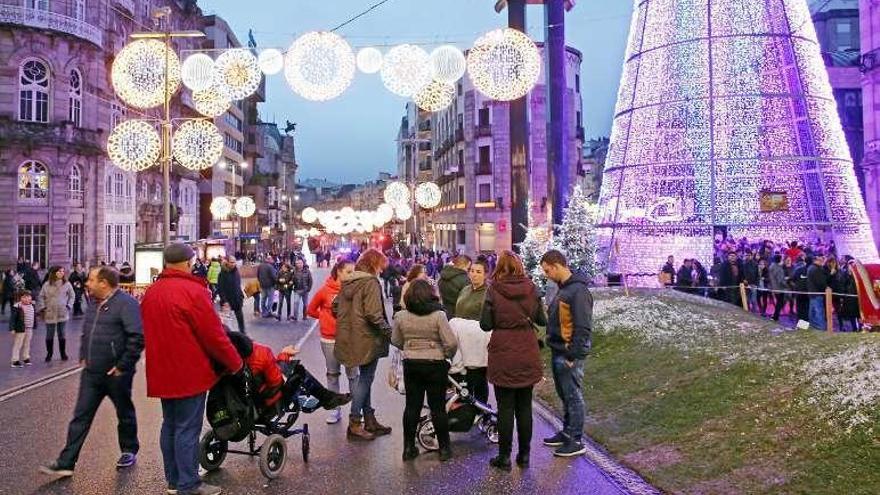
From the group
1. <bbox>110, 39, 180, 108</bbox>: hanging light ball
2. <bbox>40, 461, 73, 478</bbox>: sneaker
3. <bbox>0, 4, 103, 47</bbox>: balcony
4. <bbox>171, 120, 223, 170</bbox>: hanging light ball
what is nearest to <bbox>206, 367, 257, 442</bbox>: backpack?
<bbox>40, 461, 73, 478</bbox>: sneaker

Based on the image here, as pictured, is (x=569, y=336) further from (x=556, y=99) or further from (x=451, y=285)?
(x=556, y=99)

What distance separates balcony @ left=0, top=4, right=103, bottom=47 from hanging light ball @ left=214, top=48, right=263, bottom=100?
2075 cm

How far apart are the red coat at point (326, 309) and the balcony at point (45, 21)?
94.6ft

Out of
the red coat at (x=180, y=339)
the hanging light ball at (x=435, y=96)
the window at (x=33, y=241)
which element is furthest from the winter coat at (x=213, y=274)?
the red coat at (x=180, y=339)

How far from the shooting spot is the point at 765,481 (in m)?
5.59

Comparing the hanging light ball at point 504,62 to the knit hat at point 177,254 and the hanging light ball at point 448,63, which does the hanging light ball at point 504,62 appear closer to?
the hanging light ball at point 448,63

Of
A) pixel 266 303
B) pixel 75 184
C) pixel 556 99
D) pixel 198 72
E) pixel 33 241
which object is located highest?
pixel 556 99

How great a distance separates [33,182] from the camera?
103 feet

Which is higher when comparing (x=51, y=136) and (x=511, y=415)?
(x=51, y=136)

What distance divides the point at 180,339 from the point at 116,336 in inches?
50.7

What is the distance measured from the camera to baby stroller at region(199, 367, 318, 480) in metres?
5.96

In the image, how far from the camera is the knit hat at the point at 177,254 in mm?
5484

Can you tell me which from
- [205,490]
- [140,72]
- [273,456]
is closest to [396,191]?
[140,72]

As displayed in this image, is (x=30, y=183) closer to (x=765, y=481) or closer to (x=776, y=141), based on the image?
(x=776, y=141)
